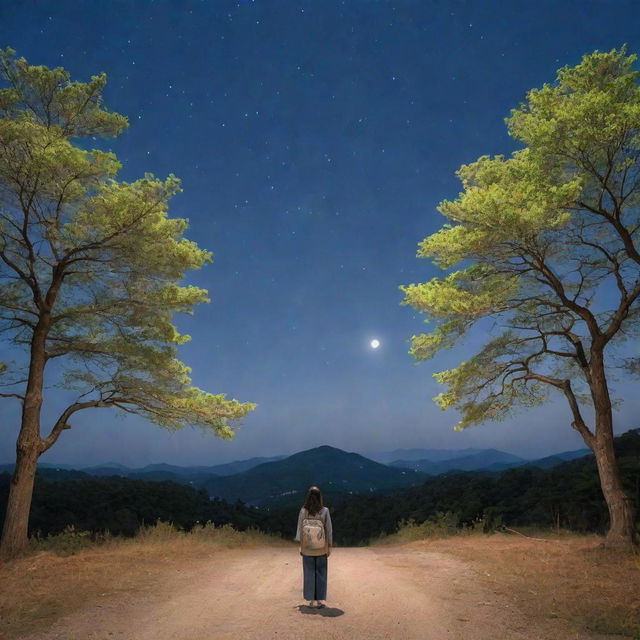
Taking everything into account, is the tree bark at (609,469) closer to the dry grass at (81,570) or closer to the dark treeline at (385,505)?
the dark treeline at (385,505)

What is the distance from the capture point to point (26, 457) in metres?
10.9

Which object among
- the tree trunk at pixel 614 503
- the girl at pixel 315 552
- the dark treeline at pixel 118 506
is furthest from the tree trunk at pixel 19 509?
the dark treeline at pixel 118 506

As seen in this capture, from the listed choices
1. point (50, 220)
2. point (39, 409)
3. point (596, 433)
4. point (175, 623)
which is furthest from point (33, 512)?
point (596, 433)

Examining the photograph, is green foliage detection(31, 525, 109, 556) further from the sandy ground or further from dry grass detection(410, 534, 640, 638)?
dry grass detection(410, 534, 640, 638)

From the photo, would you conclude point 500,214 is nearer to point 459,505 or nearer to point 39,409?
point 39,409

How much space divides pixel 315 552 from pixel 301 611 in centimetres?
79

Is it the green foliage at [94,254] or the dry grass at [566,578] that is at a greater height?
the green foliage at [94,254]

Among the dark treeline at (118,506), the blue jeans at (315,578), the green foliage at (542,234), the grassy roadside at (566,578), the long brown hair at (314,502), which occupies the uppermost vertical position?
the green foliage at (542,234)

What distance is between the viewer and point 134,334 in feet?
41.8

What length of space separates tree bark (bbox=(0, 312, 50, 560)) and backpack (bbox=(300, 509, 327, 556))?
24.1 ft

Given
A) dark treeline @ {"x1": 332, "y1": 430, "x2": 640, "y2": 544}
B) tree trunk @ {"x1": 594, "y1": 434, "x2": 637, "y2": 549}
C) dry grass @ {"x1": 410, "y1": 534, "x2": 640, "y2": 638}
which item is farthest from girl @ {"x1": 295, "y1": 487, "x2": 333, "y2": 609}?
dark treeline @ {"x1": 332, "y1": 430, "x2": 640, "y2": 544}

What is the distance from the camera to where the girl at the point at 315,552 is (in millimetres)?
6578

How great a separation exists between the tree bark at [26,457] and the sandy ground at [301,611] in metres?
4.28

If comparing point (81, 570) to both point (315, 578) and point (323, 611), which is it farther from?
point (323, 611)
